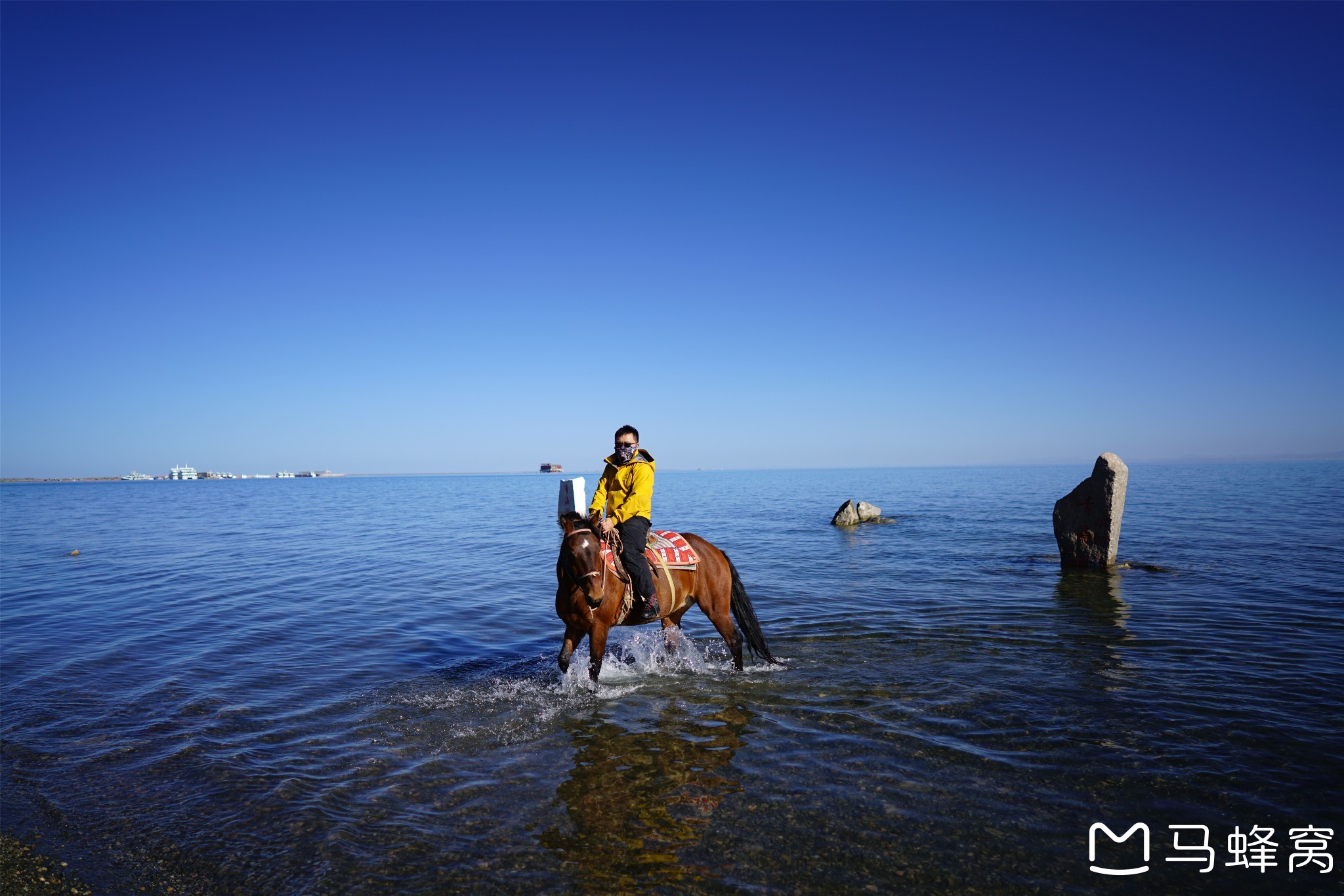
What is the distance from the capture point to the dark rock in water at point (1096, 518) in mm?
17625

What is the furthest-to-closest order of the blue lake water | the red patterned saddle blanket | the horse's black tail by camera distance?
the horse's black tail → the red patterned saddle blanket → the blue lake water

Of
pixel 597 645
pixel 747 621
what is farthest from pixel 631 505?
pixel 747 621

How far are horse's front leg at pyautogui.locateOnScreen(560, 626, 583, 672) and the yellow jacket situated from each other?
61.4 inches

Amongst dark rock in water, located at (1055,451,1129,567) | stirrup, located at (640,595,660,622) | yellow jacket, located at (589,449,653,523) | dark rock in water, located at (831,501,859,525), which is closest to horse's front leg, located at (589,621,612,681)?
stirrup, located at (640,595,660,622)

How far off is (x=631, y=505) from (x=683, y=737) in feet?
9.89

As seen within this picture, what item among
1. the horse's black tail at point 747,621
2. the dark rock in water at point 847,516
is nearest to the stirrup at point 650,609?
the horse's black tail at point 747,621

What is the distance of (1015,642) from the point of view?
1106cm

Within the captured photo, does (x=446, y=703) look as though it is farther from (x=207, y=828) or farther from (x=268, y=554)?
A: (x=268, y=554)

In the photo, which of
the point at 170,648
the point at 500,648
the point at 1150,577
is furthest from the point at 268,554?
the point at 1150,577

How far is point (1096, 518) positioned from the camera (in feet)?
59.4

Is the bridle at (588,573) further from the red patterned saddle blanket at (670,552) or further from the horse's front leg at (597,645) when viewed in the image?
the red patterned saddle blanket at (670,552)

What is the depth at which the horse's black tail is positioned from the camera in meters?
10.0

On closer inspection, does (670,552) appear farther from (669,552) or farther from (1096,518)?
(1096,518)

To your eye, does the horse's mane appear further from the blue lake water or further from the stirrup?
the blue lake water
